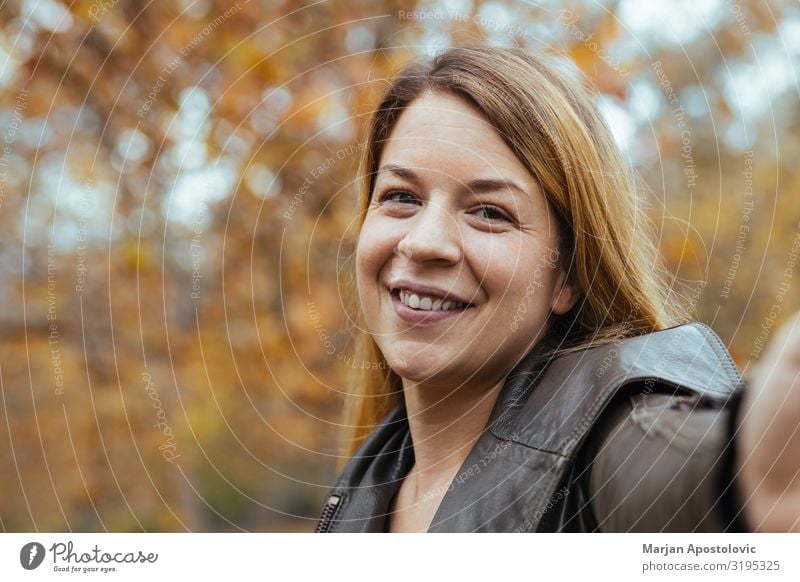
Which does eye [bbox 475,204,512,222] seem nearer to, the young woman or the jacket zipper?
the young woman

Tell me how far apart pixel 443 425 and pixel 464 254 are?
0.91ft

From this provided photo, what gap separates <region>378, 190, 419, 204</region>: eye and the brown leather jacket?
305 millimetres

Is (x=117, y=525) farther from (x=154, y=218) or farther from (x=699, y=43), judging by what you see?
(x=699, y=43)

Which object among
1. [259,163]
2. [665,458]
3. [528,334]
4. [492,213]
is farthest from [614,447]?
[259,163]

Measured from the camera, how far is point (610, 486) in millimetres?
907

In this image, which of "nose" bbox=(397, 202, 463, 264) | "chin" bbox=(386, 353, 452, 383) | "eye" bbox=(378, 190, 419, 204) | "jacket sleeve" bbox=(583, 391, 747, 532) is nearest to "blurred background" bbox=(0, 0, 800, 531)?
"eye" bbox=(378, 190, 419, 204)

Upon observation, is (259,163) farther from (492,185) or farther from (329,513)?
(492,185)

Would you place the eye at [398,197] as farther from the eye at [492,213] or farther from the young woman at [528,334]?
the eye at [492,213]

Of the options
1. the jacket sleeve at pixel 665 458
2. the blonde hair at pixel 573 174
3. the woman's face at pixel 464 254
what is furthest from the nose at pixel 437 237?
the jacket sleeve at pixel 665 458

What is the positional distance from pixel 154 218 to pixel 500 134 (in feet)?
5.72

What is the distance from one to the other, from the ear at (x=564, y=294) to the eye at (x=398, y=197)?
0.79ft

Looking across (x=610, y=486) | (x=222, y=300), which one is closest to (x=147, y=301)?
(x=222, y=300)

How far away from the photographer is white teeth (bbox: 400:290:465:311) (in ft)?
3.75

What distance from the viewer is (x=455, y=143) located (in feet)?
3.65
